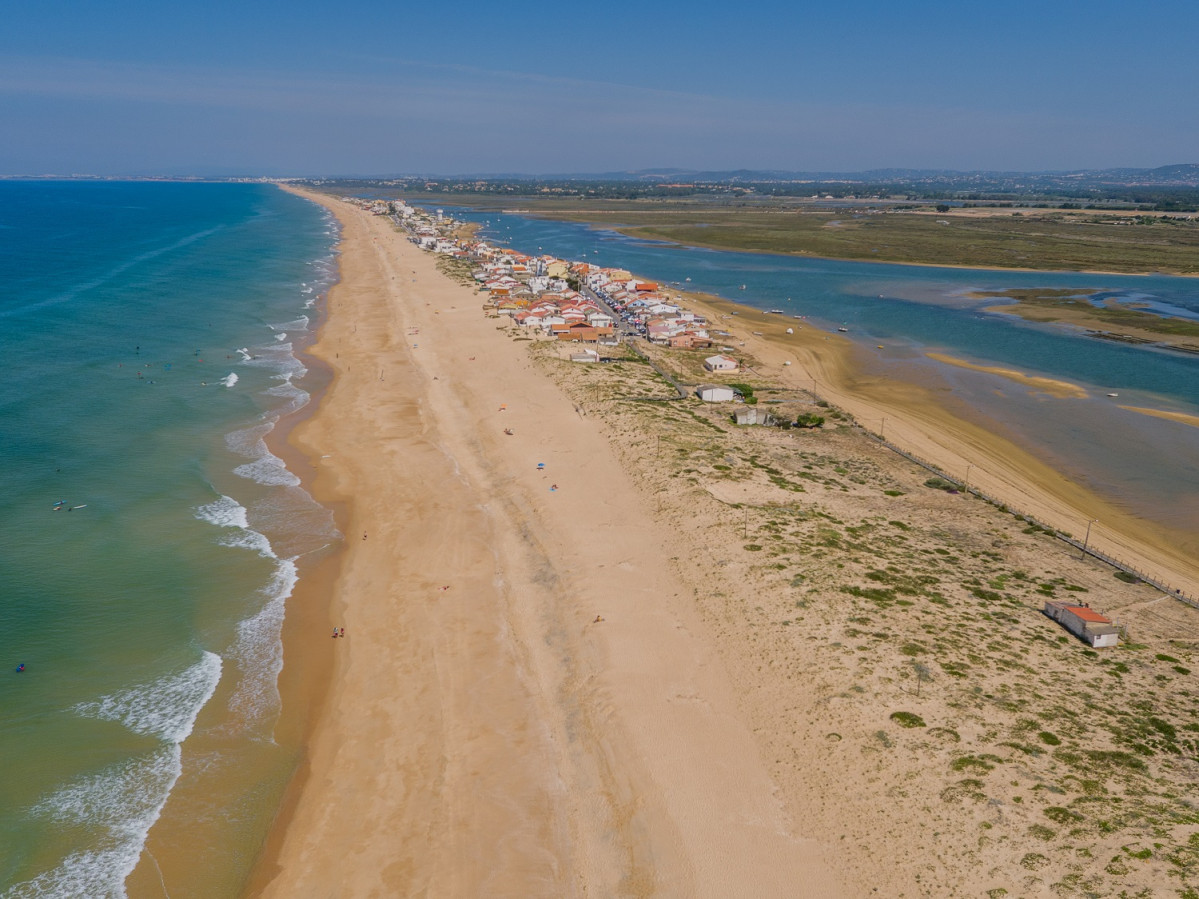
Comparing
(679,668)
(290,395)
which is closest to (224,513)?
(290,395)

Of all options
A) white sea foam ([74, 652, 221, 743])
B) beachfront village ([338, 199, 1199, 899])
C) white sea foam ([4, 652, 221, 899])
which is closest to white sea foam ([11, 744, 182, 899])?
white sea foam ([4, 652, 221, 899])

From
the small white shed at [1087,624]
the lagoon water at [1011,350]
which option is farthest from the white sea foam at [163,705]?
the lagoon water at [1011,350]

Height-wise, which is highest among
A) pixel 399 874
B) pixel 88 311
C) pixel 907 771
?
pixel 88 311

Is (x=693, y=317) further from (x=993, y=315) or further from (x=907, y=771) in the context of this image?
(x=907, y=771)

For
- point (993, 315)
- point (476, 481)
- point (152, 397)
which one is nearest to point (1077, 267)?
point (993, 315)

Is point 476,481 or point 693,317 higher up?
point 693,317

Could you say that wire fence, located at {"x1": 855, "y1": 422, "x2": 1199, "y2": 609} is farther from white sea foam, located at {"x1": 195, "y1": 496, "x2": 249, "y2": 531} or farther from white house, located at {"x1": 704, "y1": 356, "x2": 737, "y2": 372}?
white sea foam, located at {"x1": 195, "y1": 496, "x2": 249, "y2": 531}

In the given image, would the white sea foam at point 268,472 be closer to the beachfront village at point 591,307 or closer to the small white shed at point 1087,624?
the beachfront village at point 591,307
